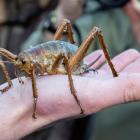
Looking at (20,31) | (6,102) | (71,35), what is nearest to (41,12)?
(20,31)

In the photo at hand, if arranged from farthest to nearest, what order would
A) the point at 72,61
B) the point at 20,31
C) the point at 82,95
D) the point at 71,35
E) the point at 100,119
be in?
the point at 20,31, the point at 100,119, the point at 71,35, the point at 72,61, the point at 82,95

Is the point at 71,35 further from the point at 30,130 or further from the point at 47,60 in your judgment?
the point at 30,130

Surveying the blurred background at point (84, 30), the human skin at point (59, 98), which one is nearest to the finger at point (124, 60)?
the human skin at point (59, 98)

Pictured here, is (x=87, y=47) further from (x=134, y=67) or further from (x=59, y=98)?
(x=59, y=98)

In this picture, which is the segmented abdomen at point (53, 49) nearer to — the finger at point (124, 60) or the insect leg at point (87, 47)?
the insect leg at point (87, 47)

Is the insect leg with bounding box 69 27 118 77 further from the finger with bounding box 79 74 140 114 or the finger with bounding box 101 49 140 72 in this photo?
the finger with bounding box 79 74 140 114

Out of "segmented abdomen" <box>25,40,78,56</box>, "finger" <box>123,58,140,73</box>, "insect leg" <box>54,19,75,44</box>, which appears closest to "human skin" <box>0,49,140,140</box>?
"finger" <box>123,58,140,73</box>
